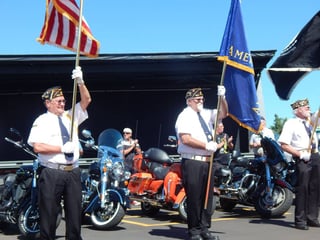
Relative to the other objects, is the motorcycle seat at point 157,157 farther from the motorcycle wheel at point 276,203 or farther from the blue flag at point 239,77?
the blue flag at point 239,77

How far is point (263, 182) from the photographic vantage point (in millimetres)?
8930

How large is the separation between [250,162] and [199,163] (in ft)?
9.54

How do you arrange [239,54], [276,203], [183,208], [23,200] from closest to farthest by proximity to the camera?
1. [239,54]
2. [23,200]
3. [183,208]
4. [276,203]

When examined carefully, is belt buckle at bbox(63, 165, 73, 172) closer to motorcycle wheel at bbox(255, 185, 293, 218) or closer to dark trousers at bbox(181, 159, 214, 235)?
dark trousers at bbox(181, 159, 214, 235)

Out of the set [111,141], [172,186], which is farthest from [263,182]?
[111,141]

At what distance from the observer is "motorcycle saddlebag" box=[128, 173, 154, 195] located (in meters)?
9.31

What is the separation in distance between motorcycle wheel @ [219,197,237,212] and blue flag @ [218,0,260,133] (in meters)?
3.13

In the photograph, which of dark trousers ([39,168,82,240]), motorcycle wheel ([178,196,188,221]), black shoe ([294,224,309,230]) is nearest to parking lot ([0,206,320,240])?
black shoe ([294,224,309,230])

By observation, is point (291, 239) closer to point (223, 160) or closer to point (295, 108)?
point (295, 108)

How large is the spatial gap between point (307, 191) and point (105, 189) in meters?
2.99

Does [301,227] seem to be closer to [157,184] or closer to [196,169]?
[196,169]

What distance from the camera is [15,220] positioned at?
726cm

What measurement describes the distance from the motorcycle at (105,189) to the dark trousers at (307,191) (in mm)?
2527

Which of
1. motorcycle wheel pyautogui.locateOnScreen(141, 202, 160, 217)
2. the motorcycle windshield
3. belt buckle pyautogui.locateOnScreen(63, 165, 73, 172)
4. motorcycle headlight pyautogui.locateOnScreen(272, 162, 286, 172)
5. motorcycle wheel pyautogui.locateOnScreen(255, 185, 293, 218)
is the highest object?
the motorcycle windshield
